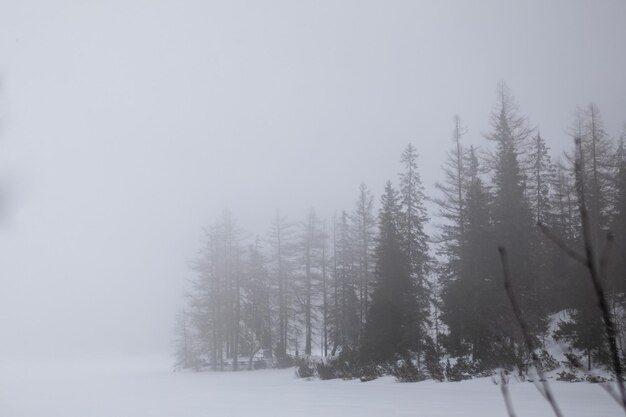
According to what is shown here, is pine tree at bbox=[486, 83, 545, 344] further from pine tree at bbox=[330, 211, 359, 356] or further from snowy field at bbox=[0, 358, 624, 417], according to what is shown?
pine tree at bbox=[330, 211, 359, 356]

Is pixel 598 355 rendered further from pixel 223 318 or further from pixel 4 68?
pixel 223 318

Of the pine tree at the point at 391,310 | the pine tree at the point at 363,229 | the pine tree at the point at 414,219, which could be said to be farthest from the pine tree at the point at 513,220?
the pine tree at the point at 363,229

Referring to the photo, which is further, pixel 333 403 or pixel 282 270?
pixel 282 270

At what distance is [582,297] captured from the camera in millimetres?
18422

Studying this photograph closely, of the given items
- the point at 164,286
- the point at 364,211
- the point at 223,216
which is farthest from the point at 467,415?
the point at 164,286

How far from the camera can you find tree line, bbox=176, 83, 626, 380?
71.8 ft

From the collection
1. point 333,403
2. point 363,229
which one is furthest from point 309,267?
point 333,403

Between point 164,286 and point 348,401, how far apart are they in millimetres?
146028

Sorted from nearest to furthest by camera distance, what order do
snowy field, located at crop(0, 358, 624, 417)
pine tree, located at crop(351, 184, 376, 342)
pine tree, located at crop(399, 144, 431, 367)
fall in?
snowy field, located at crop(0, 358, 624, 417) < pine tree, located at crop(399, 144, 431, 367) < pine tree, located at crop(351, 184, 376, 342)

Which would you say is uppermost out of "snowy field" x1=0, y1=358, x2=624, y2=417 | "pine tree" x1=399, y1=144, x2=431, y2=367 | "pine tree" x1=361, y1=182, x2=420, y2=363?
"pine tree" x1=399, y1=144, x2=431, y2=367

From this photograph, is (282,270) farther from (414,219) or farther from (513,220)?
(513,220)

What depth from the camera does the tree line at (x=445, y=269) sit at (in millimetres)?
21875

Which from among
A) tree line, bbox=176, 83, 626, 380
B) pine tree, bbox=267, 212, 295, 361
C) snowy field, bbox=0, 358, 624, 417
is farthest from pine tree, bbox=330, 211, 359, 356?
snowy field, bbox=0, 358, 624, 417

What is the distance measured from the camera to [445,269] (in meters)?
28.0
